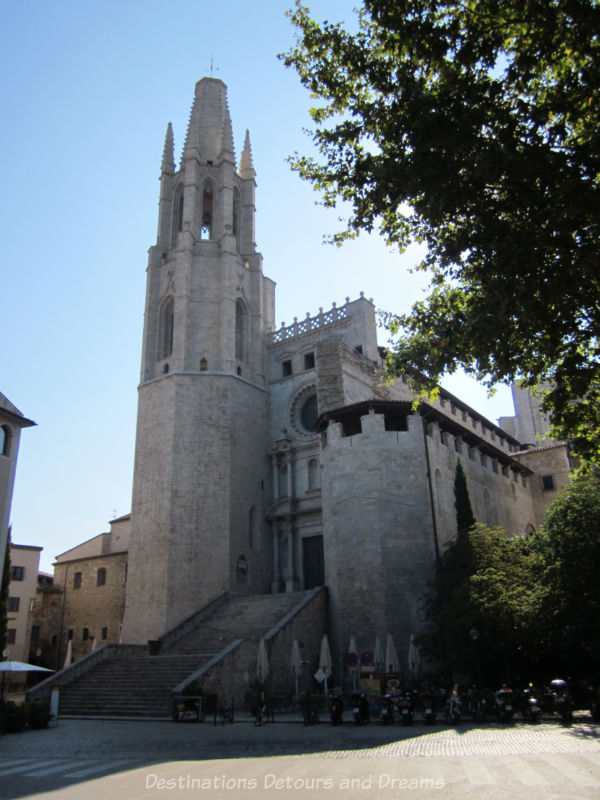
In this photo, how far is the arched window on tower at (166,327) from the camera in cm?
3756

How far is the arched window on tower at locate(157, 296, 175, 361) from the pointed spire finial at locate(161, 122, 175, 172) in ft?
32.2

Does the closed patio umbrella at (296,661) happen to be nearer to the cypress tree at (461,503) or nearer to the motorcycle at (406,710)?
the motorcycle at (406,710)

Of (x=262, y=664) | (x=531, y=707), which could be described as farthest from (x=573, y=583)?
(x=262, y=664)

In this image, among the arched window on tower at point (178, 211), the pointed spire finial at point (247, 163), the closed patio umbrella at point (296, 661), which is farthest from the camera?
the pointed spire finial at point (247, 163)

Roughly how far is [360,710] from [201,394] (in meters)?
21.1

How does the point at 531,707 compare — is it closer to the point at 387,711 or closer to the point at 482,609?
the point at 387,711

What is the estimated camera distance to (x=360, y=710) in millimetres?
17125

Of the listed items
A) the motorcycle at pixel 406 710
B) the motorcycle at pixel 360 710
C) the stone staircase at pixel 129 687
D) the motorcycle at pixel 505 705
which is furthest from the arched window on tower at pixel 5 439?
the motorcycle at pixel 505 705

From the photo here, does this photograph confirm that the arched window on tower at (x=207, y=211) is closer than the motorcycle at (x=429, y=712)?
No

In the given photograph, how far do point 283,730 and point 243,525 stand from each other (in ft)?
60.0

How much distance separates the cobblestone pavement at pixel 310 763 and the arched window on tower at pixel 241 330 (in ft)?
80.7

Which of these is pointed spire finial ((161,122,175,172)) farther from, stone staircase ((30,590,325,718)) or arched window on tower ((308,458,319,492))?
stone staircase ((30,590,325,718))

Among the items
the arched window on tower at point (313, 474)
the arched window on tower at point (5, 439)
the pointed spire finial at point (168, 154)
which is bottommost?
the arched window on tower at point (5, 439)

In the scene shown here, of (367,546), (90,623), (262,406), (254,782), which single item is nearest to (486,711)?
(367,546)
